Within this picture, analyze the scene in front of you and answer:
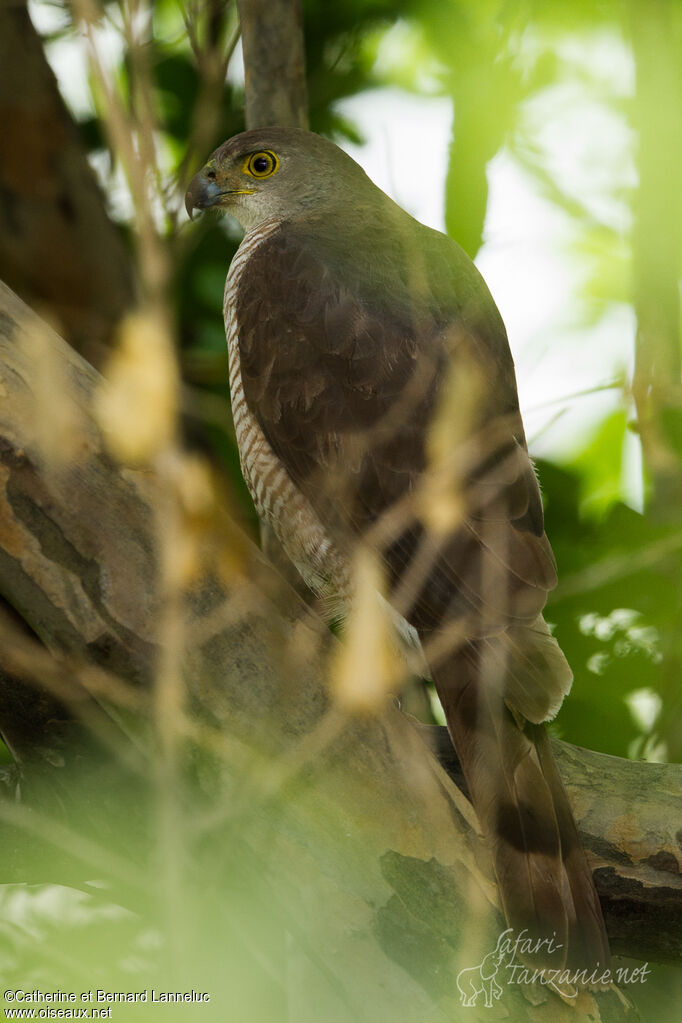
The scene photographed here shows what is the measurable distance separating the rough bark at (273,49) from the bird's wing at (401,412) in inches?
24.9

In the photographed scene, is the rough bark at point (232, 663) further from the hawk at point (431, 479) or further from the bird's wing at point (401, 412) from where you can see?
the bird's wing at point (401, 412)

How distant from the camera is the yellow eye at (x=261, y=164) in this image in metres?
3.32

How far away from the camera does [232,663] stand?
213 centimetres

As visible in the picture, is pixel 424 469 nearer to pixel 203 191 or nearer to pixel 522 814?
pixel 522 814

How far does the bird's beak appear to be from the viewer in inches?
136

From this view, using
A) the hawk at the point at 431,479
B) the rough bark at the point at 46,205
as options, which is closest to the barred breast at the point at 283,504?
the hawk at the point at 431,479

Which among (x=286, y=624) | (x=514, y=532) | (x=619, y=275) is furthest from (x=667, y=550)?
(x=286, y=624)

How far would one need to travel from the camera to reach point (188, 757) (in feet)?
6.92

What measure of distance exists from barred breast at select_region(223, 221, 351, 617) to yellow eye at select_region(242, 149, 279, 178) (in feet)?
1.63

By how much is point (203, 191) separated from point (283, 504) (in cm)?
126

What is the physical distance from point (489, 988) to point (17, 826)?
1.12m

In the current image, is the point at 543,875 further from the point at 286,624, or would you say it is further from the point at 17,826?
the point at 17,826

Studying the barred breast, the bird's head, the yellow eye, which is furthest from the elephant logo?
the yellow eye

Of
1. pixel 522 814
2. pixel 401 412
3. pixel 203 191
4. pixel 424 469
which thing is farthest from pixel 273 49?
pixel 522 814
